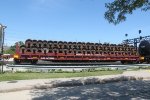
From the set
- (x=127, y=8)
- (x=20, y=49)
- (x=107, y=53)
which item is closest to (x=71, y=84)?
(x=127, y=8)

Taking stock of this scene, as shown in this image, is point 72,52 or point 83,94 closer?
point 83,94

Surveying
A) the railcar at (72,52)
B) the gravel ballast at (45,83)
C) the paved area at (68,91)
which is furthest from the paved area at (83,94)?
the railcar at (72,52)

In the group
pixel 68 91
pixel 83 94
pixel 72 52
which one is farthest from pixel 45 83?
pixel 72 52

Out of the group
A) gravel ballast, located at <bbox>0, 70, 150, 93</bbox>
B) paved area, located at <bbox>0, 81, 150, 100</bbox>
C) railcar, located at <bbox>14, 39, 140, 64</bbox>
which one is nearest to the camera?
paved area, located at <bbox>0, 81, 150, 100</bbox>

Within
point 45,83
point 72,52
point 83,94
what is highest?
point 72,52

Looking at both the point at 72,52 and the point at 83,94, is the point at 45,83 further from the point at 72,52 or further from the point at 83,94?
the point at 72,52

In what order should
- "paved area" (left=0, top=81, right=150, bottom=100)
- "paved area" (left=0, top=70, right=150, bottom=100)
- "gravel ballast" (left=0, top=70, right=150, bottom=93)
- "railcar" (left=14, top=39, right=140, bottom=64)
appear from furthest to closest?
"railcar" (left=14, top=39, right=140, bottom=64) → "gravel ballast" (left=0, top=70, right=150, bottom=93) → "paved area" (left=0, top=70, right=150, bottom=100) → "paved area" (left=0, top=81, right=150, bottom=100)

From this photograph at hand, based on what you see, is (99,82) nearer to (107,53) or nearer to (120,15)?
(120,15)

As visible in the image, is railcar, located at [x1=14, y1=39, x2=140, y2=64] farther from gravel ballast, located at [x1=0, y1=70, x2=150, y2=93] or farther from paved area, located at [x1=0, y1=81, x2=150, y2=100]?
paved area, located at [x1=0, y1=81, x2=150, y2=100]

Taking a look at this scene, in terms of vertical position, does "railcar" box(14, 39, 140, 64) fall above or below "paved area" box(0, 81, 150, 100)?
above

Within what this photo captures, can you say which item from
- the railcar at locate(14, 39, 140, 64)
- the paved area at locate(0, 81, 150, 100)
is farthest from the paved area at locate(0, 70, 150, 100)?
the railcar at locate(14, 39, 140, 64)

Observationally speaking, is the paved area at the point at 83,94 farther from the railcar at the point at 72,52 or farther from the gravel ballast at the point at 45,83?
the railcar at the point at 72,52

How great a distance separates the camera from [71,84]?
14461 mm

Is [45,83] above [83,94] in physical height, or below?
above
